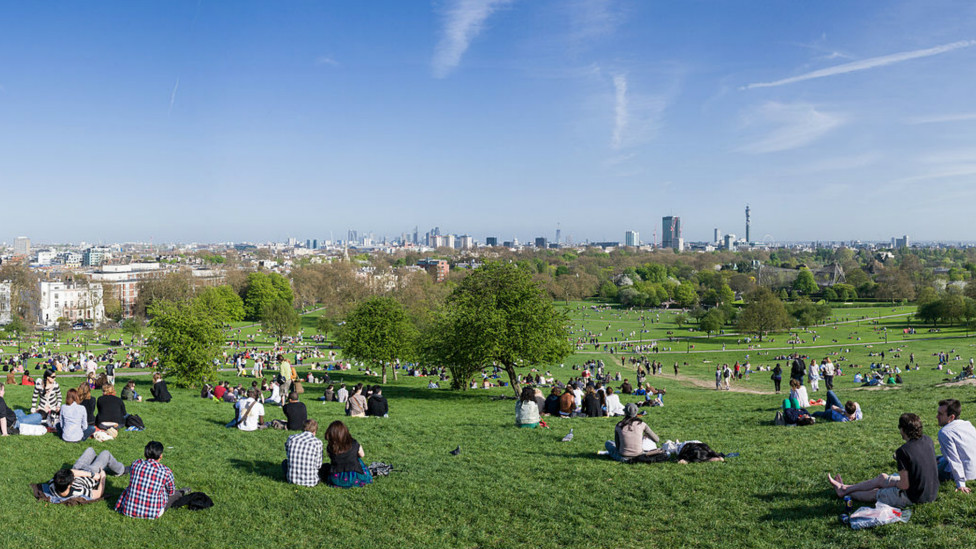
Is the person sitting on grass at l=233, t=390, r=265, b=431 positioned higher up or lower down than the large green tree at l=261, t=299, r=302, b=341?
higher up

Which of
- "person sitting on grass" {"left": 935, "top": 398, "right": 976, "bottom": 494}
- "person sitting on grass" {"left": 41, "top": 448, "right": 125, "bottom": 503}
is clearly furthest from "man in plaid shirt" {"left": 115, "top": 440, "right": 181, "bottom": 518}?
"person sitting on grass" {"left": 935, "top": 398, "right": 976, "bottom": 494}

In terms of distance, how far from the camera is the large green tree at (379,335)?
107ft

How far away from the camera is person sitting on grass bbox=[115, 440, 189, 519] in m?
8.11

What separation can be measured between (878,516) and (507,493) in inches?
169

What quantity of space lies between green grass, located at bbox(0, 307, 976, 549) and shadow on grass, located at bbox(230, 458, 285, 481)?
0.15 feet

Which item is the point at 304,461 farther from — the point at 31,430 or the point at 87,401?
the point at 31,430

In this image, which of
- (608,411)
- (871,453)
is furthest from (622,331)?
(871,453)

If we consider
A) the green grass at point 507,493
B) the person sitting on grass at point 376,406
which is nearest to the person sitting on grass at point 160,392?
the green grass at point 507,493

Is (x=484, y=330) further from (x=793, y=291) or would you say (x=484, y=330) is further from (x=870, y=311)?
(x=793, y=291)

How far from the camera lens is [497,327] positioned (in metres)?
23.1

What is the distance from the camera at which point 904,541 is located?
6.61 meters

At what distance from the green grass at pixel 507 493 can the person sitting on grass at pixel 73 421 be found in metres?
0.25

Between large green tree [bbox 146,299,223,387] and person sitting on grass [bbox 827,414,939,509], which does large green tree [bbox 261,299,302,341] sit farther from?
person sitting on grass [bbox 827,414,939,509]

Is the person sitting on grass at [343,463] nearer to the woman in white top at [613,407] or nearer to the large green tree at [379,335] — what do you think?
the woman in white top at [613,407]
